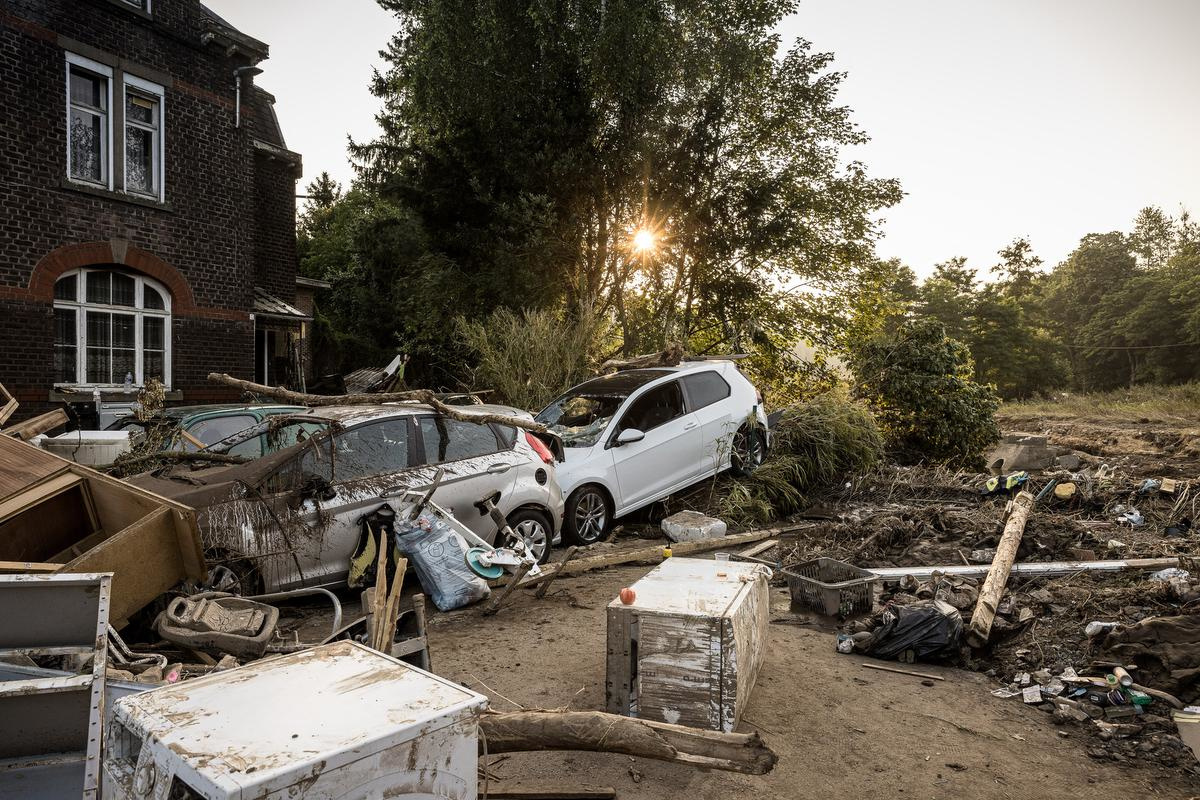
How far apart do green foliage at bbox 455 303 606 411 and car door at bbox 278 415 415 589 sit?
18.8ft

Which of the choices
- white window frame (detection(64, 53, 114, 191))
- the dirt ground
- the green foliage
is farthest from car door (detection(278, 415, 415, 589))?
white window frame (detection(64, 53, 114, 191))

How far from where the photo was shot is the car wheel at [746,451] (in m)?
10.7

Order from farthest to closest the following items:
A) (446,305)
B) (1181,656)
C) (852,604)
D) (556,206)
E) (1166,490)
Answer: (446,305) < (556,206) < (1166,490) < (852,604) < (1181,656)

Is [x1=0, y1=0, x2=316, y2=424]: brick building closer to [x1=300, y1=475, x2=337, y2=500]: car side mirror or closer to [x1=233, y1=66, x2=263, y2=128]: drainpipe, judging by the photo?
[x1=233, y1=66, x2=263, y2=128]: drainpipe

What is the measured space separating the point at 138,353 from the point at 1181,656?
14.7m

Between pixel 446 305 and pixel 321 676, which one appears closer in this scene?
pixel 321 676

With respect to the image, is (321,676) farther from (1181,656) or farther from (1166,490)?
(1166,490)

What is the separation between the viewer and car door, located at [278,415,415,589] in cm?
607

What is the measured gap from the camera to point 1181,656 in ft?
15.4

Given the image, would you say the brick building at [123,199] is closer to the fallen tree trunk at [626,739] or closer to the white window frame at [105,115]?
the white window frame at [105,115]

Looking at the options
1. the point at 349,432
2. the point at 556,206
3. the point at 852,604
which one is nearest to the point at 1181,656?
the point at 852,604

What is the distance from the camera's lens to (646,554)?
25.5ft

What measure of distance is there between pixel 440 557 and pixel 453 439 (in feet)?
4.34

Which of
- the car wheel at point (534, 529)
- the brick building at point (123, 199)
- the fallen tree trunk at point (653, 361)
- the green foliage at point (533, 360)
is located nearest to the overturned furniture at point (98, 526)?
the car wheel at point (534, 529)
